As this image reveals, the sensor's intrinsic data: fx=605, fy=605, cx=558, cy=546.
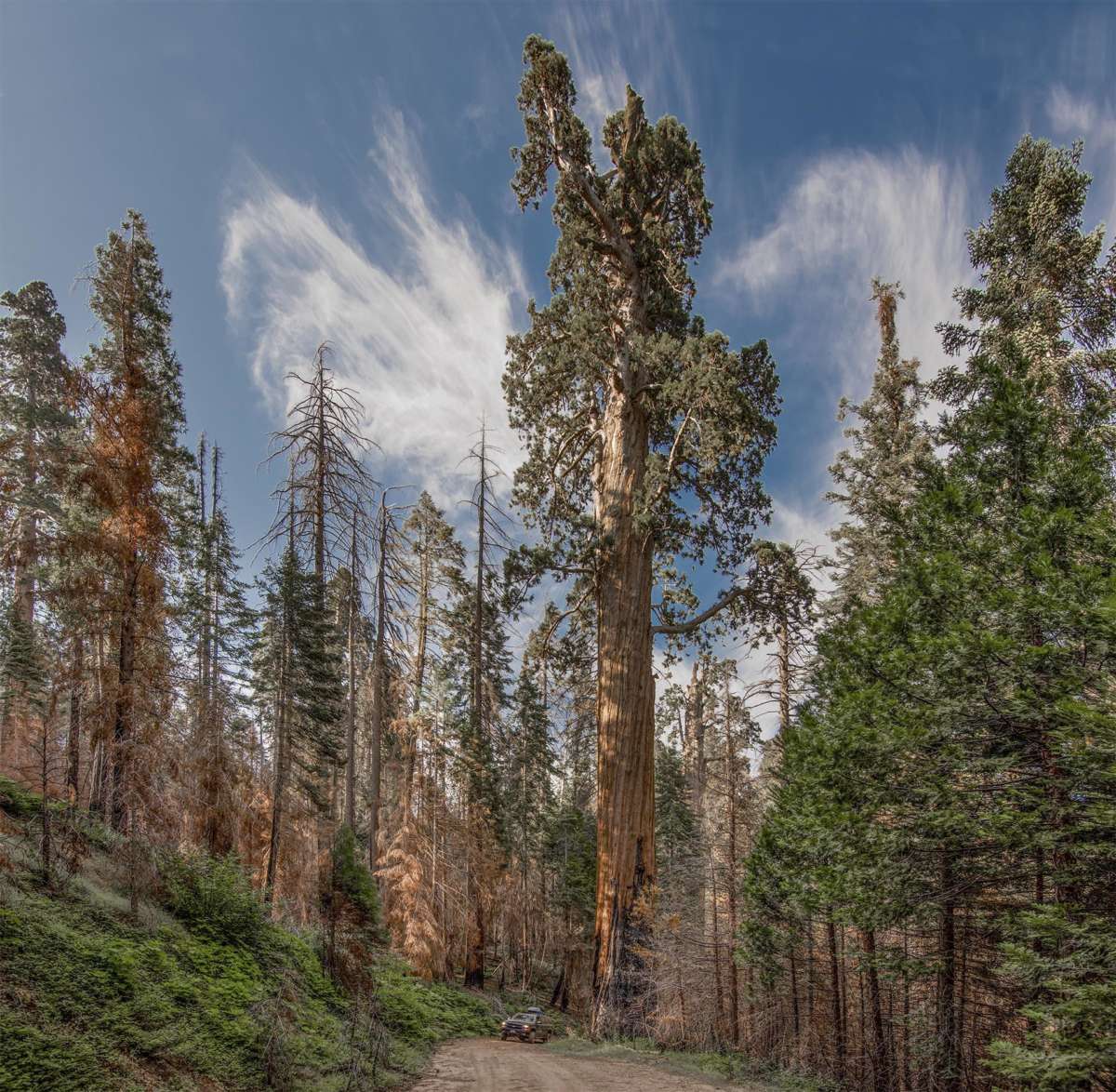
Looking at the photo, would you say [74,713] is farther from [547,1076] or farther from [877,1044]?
[877,1044]

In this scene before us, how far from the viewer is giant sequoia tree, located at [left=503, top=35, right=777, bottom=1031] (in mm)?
10062

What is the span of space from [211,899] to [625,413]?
1072 cm

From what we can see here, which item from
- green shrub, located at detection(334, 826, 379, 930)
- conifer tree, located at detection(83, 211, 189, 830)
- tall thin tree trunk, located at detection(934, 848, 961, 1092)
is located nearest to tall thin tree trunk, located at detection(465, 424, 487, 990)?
green shrub, located at detection(334, 826, 379, 930)

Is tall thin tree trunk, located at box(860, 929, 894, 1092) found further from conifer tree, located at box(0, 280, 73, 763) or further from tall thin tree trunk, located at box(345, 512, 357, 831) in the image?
conifer tree, located at box(0, 280, 73, 763)

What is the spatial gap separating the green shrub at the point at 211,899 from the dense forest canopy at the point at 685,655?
8.1 inches

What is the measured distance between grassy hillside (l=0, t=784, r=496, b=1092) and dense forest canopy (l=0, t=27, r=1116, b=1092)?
52 cm

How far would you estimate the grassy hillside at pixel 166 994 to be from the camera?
5039 millimetres

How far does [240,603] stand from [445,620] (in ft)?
35.4

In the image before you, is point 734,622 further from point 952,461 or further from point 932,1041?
point 932,1041

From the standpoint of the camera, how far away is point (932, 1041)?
7.60 metres

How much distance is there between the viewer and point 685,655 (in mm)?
12773

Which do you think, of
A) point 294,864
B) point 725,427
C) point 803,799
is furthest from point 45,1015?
point 294,864

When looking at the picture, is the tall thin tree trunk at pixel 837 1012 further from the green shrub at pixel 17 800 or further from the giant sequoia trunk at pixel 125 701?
the green shrub at pixel 17 800

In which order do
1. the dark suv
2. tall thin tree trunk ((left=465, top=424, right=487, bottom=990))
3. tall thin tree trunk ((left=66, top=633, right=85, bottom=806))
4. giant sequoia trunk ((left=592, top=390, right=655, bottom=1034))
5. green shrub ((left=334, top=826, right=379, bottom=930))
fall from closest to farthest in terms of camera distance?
tall thin tree trunk ((left=66, top=633, right=85, bottom=806)) → giant sequoia trunk ((left=592, top=390, right=655, bottom=1034)) → green shrub ((left=334, top=826, right=379, bottom=930)) → the dark suv → tall thin tree trunk ((left=465, top=424, right=487, bottom=990))
